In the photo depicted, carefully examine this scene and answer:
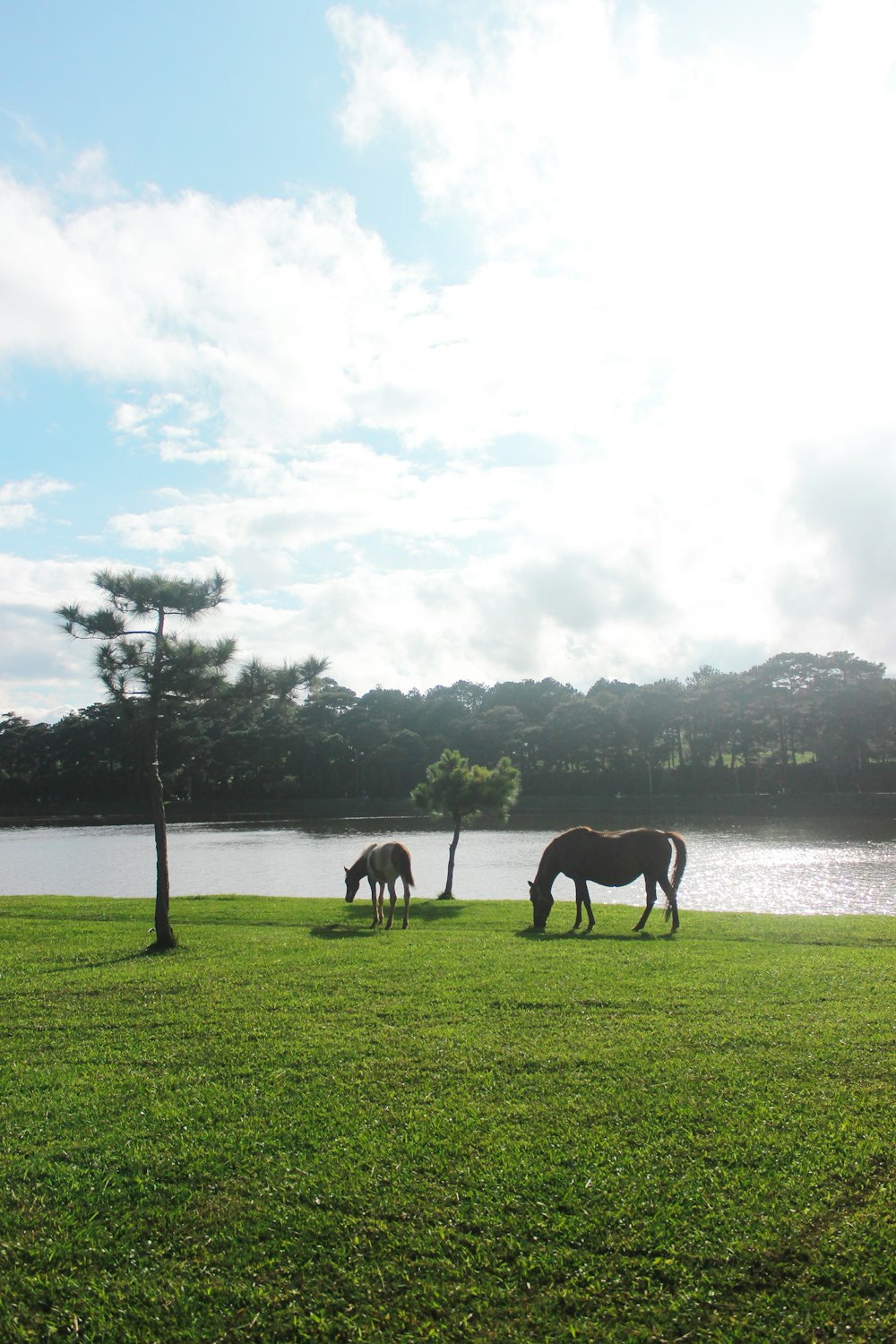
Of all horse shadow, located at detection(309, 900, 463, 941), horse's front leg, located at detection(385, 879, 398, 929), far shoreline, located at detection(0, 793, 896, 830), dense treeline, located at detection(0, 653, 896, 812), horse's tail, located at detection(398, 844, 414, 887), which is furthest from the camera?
dense treeline, located at detection(0, 653, 896, 812)

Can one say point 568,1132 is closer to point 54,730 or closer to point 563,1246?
point 563,1246

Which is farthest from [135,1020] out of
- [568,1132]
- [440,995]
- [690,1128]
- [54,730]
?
[54,730]

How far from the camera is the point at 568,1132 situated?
498cm

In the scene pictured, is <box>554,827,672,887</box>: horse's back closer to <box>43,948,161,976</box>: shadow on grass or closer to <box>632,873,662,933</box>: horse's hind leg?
<box>632,873,662,933</box>: horse's hind leg

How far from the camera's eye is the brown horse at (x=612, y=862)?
15.4 metres

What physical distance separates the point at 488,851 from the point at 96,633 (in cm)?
3174

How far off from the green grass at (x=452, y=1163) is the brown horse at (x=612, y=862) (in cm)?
636

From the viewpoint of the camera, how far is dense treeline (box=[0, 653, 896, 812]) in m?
72.0

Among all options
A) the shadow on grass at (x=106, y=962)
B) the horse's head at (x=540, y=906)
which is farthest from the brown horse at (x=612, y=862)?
the shadow on grass at (x=106, y=962)

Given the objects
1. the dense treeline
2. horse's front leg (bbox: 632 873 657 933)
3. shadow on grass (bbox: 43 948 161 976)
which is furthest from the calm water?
the dense treeline

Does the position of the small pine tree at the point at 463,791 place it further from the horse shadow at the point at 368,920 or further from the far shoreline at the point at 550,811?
the far shoreline at the point at 550,811

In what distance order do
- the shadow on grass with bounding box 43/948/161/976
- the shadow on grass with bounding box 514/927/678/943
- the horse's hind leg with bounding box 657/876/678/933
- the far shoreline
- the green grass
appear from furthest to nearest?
the far shoreline, the horse's hind leg with bounding box 657/876/678/933, the shadow on grass with bounding box 514/927/678/943, the shadow on grass with bounding box 43/948/161/976, the green grass

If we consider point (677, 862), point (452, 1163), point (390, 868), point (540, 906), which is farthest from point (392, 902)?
point (452, 1163)

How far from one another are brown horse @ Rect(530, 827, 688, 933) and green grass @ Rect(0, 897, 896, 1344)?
636cm
